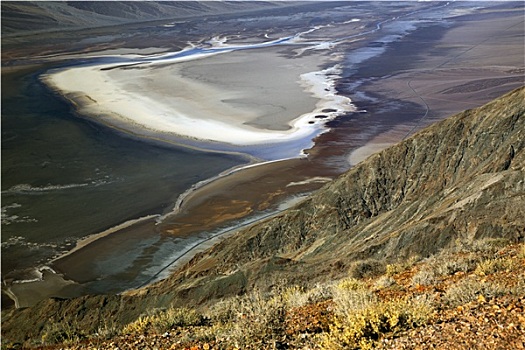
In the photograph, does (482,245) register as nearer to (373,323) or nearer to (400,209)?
(373,323)

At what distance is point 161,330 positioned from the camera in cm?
732

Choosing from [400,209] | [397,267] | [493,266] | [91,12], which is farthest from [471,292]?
[91,12]

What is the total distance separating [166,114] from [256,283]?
3293cm

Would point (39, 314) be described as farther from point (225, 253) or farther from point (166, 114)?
point (166, 114)

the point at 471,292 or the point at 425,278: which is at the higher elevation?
the point at 471,292

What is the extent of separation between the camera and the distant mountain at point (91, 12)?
351ft

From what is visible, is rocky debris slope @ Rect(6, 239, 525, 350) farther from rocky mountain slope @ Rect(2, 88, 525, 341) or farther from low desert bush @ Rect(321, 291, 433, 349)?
rocky mountain slope @ Rect(2, 88, 525, 341)

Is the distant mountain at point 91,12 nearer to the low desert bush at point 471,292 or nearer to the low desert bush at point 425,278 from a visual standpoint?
the low desert bush at point 425,278

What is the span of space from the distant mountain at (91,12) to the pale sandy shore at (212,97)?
50.2 metres

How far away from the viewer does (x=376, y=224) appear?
1547 centimetres

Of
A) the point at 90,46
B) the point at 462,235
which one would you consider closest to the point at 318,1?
the point at 90,46

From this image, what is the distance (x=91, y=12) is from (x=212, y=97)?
92.3 meters

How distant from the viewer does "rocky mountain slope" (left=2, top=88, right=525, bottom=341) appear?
38.1ft

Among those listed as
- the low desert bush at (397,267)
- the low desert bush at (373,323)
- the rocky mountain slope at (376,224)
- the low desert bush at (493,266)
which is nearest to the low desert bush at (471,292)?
the low desert bush at (373,323)
